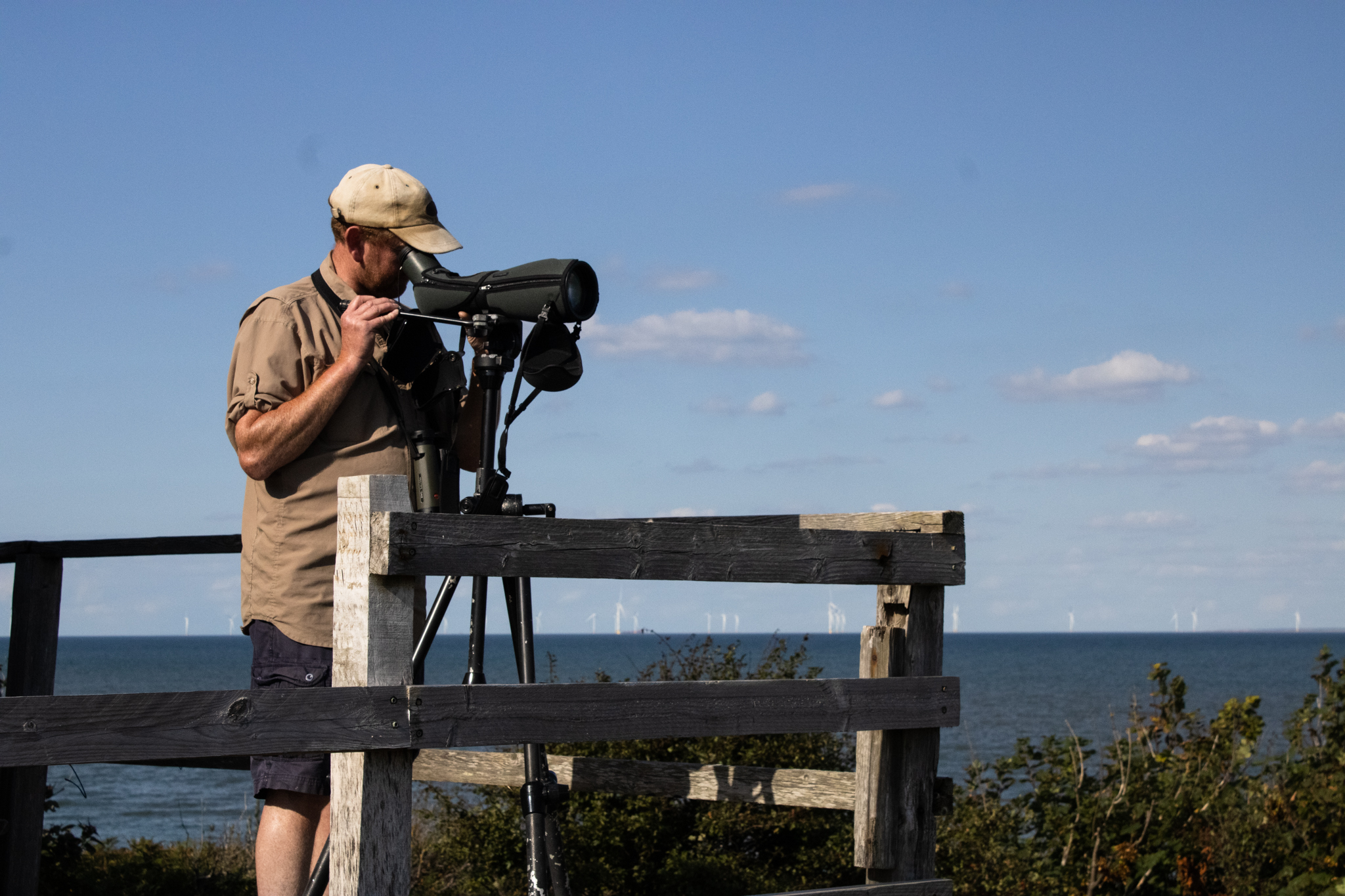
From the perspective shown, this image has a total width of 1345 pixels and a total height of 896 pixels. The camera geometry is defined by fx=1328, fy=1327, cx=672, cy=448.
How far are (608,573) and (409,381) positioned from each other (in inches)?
25.9

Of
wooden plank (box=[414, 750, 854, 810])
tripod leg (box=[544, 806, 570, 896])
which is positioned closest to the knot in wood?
tripod leg (box=[544, 806, 570, 896])

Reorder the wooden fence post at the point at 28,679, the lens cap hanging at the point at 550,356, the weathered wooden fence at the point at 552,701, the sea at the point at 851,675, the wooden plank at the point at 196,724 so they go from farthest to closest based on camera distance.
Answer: the sea at the point at 851,675 → the wooden fence post at the point at 28,679 → the lens cap hanging at the point at 550,356 → the weathered wooden fence at the point at 552,701 → the wooden plank at the point at 196,724

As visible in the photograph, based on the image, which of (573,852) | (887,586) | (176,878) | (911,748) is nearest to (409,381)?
(887,586)

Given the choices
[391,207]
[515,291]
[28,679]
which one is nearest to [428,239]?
[391,207]

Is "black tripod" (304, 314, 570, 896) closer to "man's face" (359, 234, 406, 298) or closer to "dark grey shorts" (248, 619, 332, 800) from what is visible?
"dark grey shorts" (248, 619, 332, 800)

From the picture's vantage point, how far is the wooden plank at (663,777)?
10.5 feet

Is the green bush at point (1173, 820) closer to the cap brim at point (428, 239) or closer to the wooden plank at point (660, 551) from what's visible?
the wooden plank at point (660, 551)

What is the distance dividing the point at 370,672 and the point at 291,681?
22.1 inches

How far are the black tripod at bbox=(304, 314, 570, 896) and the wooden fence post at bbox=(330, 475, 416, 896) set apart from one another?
0.33 meters

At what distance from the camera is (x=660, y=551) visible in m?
2.30

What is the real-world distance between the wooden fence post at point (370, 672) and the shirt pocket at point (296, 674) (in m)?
0.45

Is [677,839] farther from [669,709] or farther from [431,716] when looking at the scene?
[431,716]

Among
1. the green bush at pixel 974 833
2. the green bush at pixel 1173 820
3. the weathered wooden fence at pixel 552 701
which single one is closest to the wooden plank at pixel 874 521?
the weathered wooden fence at pixel 552 701

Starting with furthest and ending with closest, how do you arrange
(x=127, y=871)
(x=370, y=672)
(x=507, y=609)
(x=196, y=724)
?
(x=127, y=871) < (x=507, y=609) < (x=370, y=672) < (x=196, y=724)
